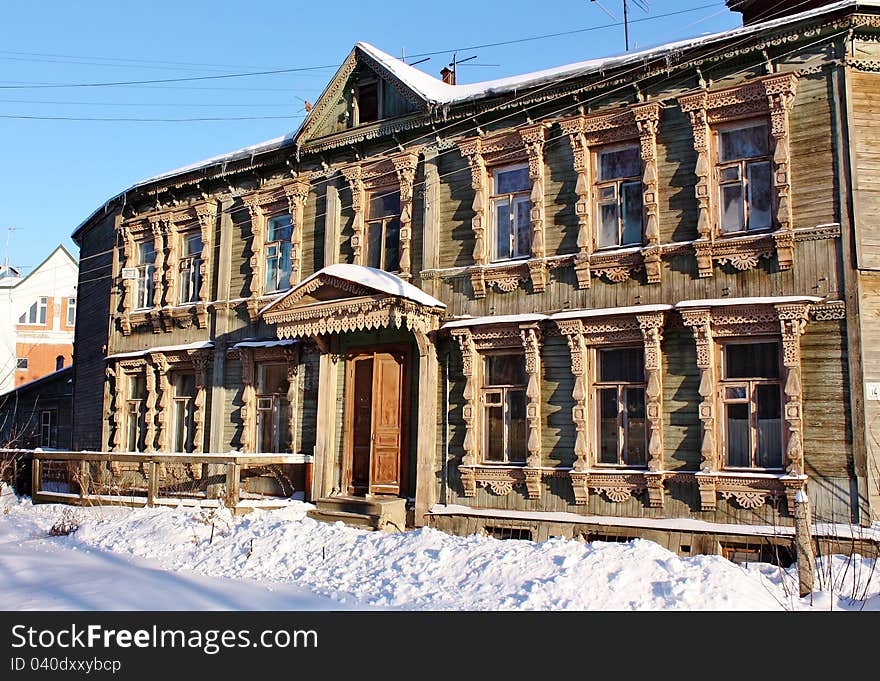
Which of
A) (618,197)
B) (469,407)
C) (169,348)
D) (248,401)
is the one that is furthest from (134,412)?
(618,197)

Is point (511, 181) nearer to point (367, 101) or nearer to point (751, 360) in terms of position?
point (367, 101)

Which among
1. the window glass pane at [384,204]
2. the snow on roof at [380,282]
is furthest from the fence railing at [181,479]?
the window glass pane at [384,204]

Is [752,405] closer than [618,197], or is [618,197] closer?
[752,405]

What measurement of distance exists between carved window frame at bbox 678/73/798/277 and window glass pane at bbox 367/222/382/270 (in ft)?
19.6

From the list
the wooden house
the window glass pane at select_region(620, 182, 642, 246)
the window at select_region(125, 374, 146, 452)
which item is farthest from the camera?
the window at select_region(125, 374, 146, 452)

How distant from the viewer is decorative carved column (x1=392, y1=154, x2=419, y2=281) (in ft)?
46.6

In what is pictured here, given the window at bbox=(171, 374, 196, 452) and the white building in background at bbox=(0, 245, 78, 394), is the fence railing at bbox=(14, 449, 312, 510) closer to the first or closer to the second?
the window at bbox=(171, 374, 196, 452)

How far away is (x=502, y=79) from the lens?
14172mm

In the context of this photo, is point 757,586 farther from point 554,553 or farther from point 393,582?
point 393,582

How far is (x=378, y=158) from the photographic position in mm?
14891

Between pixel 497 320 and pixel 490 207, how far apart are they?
6.99 feet

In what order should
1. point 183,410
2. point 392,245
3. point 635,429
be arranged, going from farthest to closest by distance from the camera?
point 183,410 → point 392,245 → point 635,429

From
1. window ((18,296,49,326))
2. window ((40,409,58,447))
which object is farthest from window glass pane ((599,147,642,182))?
window ((18,296,49,326))
